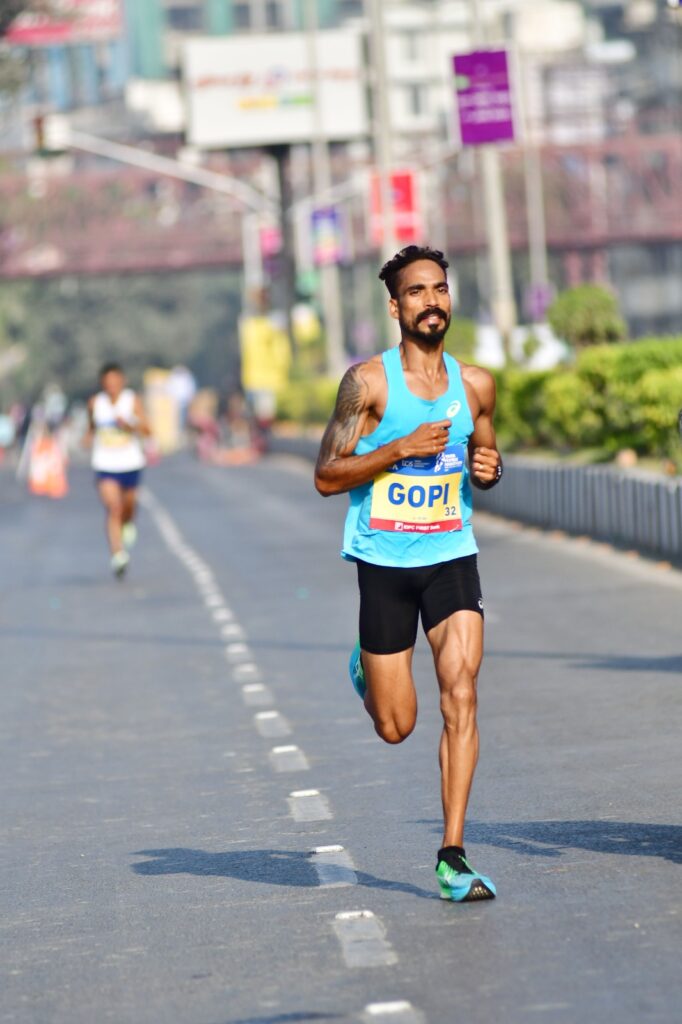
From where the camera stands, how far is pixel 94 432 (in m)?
22.1

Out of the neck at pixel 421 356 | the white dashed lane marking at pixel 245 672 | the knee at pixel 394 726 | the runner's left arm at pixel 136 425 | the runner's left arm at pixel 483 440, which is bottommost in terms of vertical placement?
the white dashed lane marking at pixel 245 672

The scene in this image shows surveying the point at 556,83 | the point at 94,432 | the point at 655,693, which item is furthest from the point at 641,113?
the point at 655,693

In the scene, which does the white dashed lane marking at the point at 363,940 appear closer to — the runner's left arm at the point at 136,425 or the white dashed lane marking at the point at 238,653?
the white dashed lane marking at the point at 238,653

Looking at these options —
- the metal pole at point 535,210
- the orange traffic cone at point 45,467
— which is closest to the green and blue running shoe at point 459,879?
the orange traffic cone at point 45,467

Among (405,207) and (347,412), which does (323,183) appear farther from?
(347,412)

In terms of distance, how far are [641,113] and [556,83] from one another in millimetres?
14587

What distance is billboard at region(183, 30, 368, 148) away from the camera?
69.7 m

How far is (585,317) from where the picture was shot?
31.4m

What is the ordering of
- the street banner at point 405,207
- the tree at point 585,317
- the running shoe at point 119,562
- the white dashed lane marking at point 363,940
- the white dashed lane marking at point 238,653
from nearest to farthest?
1. the white dashed lane marking at point 363,940
2. the white dashed lane marking at point 238,653
3. the running shoe at point 119,562
4. the tree at point 585,317
5. the street banner at point 405,207

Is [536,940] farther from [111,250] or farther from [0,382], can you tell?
[0,382]

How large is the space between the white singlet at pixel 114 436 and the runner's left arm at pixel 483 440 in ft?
47.3

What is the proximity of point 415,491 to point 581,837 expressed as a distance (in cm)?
152

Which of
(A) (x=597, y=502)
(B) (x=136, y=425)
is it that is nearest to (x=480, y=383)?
(B) (x=136, y=425)

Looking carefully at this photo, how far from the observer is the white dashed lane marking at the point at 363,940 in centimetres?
661
